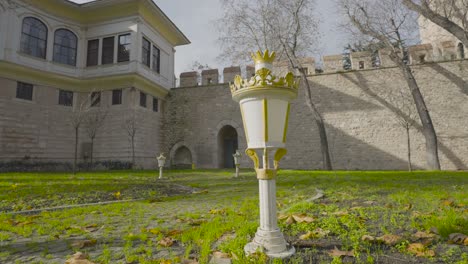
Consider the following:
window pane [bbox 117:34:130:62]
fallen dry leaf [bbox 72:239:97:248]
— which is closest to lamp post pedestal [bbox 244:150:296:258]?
fallen dry leaf [bbox 72:239:97:248]

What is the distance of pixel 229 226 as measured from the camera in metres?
2.84

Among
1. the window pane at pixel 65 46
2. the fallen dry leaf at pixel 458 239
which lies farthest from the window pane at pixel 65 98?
the fallen dry leaf at pixel 458 239

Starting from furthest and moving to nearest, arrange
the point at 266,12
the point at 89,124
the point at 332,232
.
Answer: the point at 266,12
the point at 89,124
the point at 332,232

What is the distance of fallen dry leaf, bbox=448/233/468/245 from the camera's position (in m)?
2.14

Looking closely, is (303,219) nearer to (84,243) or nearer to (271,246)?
(271,246)

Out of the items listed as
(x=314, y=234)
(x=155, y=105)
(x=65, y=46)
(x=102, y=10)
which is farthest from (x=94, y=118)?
(x=314, y=234)

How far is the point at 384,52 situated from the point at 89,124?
18.4 meters

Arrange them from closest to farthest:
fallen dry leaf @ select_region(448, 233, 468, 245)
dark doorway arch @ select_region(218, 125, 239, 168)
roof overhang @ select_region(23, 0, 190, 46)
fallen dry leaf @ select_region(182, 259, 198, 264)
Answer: fallen dry leaf @ select_region(182, 259, 198, 264) < fallen dry leaf @ select_region(448, 233, 468, 245) < roof overhang @ select_region(23, 0, 190, 46) < dark doorway arch @ select_region(218, 125, 239, 168)

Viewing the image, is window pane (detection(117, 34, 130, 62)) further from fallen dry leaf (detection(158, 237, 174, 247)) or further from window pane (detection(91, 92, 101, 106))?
fallen dry leaf (detection(158, 237, 174, 247))

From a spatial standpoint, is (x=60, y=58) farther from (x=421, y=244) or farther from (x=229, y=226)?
(x=421, y=244)

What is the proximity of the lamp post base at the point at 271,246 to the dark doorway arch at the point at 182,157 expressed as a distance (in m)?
17.5

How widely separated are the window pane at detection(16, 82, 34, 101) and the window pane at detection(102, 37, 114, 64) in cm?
431

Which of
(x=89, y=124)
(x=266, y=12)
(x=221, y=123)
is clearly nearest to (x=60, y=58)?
(x=89, y=124)

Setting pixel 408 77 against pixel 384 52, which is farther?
pixel 384 52
